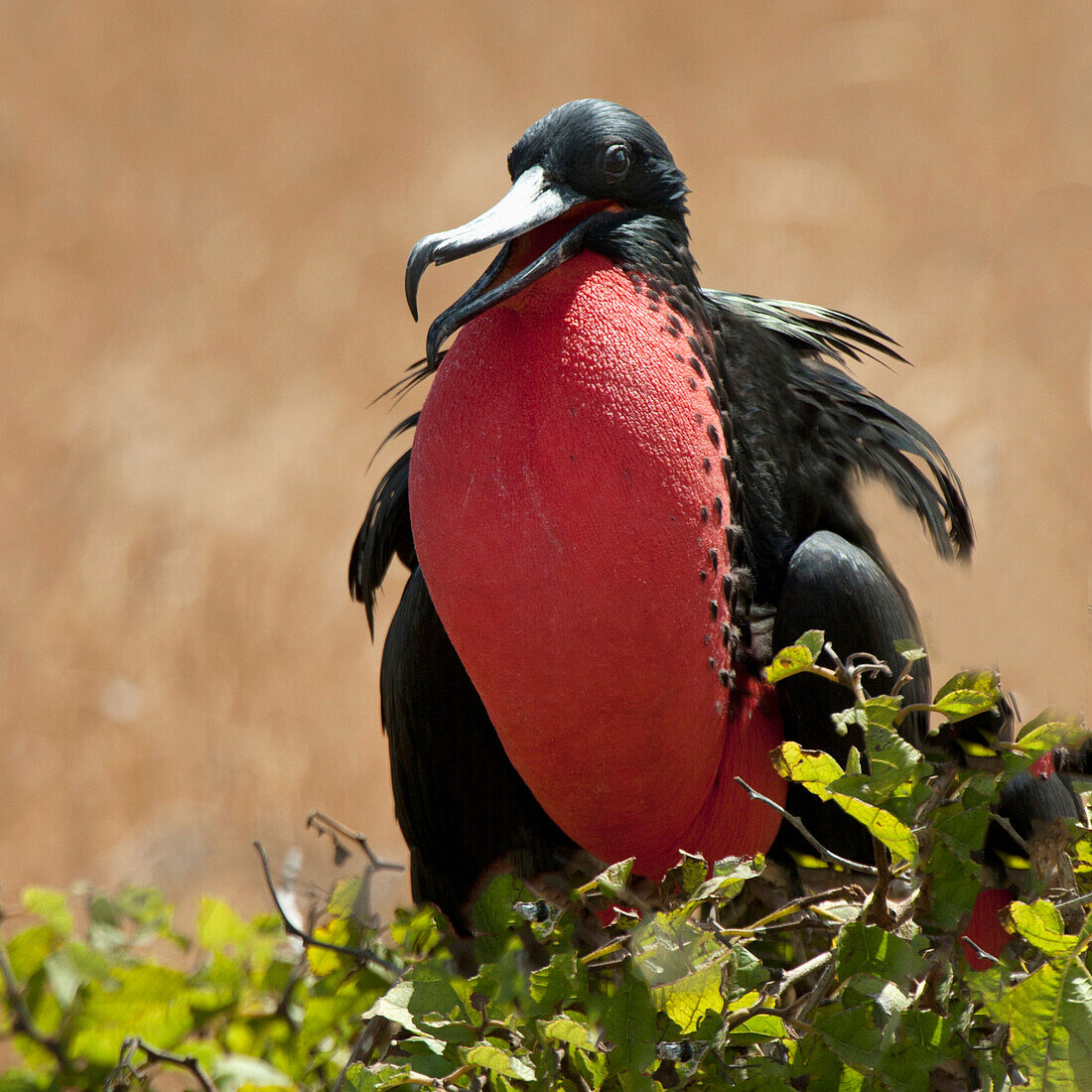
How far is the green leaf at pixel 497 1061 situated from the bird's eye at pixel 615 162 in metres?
0.59

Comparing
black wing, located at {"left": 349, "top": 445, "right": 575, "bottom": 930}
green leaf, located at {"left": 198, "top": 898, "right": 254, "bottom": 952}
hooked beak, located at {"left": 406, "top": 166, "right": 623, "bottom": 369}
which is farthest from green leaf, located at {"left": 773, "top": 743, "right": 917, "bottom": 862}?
green leaf, located at {"left": 198, "top": 898, "right": 254, "bottom": 952}

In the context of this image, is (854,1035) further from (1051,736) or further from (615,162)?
(615,162)

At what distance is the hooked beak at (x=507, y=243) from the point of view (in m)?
0.87

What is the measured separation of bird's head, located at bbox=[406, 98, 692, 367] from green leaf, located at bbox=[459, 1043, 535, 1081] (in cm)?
43

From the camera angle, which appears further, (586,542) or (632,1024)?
(586,542)

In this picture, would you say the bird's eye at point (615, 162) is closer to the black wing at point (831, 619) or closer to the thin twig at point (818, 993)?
the black wing at point (831, 619)

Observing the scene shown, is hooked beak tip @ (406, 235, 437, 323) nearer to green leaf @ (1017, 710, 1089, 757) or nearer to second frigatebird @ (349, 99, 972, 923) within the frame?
second frigatebird @ (349, 99, 972, 923)

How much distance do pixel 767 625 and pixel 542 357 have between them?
10.3 inches

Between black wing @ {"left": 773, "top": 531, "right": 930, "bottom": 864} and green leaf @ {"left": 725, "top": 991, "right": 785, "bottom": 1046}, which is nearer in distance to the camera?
green leaf @ {"left": 725, "top": 991, "right": 785, "bottom": 1046}

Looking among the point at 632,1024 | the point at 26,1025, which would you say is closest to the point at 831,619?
the point at 632,1024

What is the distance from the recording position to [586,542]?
0.87 meters

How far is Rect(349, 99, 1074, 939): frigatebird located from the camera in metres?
0.88

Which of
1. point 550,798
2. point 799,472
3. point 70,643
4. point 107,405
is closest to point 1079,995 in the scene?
point 550,798

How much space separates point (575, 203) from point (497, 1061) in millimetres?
568
